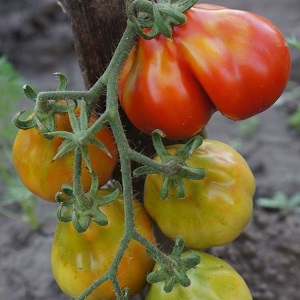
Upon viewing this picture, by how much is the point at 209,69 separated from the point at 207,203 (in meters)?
0.22

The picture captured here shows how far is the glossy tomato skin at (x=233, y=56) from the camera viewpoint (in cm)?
81

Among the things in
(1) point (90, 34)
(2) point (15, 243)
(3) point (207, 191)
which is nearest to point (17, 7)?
(2) point (15, 243)

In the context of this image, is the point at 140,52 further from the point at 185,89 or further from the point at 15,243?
the point at 15,243

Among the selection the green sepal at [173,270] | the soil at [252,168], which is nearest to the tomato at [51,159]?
the green sepal at [173,270]

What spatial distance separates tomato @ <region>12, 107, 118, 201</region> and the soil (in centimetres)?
35

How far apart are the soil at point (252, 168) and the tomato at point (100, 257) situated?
0.89ft

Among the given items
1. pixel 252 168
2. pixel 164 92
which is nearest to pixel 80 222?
pixel 164 92

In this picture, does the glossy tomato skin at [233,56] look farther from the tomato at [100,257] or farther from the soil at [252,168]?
the soil at [252,168]

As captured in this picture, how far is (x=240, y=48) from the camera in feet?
2.66

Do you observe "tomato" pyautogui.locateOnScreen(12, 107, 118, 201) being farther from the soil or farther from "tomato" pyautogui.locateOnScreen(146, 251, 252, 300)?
the soil

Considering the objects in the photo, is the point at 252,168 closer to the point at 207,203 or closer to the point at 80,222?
the point at 207,203

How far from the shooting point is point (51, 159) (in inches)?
36.3

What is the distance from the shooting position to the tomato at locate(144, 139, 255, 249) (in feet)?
3.01

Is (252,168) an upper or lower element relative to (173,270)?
lower
